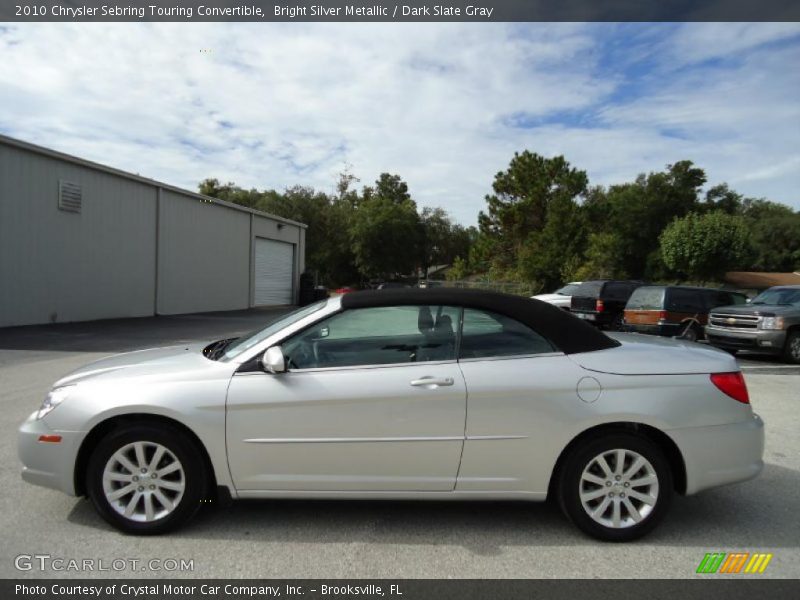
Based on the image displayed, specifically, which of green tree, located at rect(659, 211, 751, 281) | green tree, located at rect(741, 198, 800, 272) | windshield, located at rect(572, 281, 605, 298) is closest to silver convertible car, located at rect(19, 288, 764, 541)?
windshield, located at rect(572, 281, 605, 298)

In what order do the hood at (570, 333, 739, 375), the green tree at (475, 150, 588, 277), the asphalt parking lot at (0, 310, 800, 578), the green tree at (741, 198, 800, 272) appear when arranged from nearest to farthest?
the asphalt parking lot at (0, 310, 800, 578), the hood at (570, 333, 739, 375), the green tree at (475, 150, 588, 277), the green tree at (741, 198, 800, 272)

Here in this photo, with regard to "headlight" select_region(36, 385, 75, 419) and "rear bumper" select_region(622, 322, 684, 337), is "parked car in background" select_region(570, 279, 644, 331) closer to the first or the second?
"rear bumper" select_region(622, 322, 684, 337)

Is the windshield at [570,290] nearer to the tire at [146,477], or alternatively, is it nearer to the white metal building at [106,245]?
the white metal building at [106,245]

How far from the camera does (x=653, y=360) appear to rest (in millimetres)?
3680

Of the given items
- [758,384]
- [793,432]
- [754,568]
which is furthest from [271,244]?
[754,568]

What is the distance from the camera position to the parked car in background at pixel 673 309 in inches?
547

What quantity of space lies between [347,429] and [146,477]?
1.25 m

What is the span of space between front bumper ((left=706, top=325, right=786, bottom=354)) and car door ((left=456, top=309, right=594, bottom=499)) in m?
10.2

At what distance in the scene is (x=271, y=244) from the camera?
30.5 meters

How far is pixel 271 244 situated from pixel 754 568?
28936 mm

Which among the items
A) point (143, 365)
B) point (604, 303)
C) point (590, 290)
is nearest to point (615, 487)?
point (143, 365)

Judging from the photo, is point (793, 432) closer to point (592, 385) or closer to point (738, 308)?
point (592, 385)

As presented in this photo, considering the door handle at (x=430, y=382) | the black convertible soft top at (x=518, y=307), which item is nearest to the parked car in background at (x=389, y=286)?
the black convertible soft top at (x=518, y=307)

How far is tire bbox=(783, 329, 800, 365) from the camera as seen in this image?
11617 millimetres
